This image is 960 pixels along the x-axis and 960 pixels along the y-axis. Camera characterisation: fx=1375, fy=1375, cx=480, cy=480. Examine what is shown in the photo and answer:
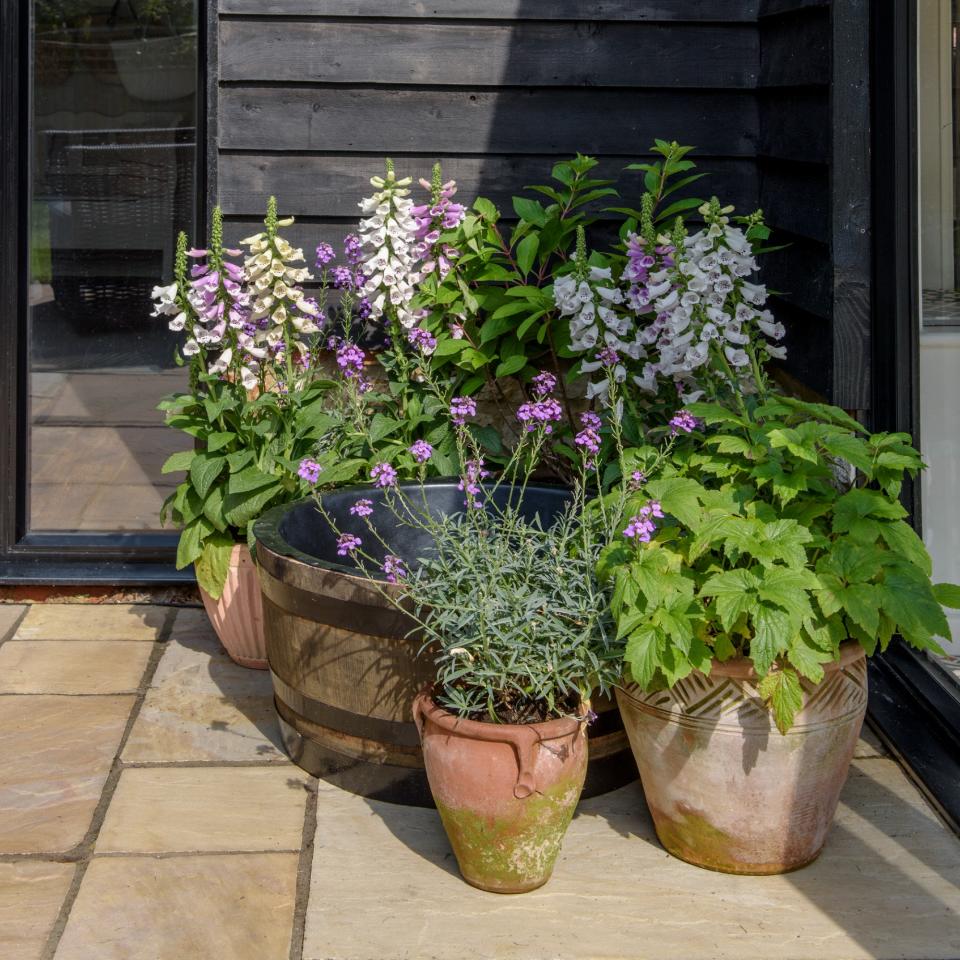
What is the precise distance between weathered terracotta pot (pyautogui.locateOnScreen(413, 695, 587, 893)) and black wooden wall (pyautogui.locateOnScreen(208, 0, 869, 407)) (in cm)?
177

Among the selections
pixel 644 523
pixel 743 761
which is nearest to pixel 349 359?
pixel 644 523

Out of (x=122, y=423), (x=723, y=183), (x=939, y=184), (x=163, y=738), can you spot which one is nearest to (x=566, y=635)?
(x=163, y=738)

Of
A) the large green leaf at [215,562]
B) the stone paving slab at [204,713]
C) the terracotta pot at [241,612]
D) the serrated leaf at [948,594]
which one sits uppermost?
the serrated leaf at [948,594]

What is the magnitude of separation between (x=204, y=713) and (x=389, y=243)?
3.97 feet

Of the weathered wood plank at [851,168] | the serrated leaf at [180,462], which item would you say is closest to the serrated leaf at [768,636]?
the weathered wood plank at [851,168]

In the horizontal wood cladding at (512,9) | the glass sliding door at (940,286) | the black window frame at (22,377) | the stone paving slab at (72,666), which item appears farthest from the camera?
the black window frame at (22,377)

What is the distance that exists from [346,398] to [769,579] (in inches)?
69.6

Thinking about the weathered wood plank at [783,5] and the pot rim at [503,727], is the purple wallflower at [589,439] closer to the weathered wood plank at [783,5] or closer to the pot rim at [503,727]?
the pot rim at [503,727]

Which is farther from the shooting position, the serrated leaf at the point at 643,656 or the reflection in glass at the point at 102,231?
the reflection in glass at the point at 102,231

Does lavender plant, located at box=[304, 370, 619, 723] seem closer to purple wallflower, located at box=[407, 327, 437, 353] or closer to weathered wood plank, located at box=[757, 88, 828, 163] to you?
purple wallflower, located at box=[407, 327, 437, 353]

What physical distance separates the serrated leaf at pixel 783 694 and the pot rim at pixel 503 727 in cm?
31

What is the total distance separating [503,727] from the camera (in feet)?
7.40

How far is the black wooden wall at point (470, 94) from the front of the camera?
3.67m

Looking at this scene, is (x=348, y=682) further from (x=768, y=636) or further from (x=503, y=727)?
(x=768, y=636)
